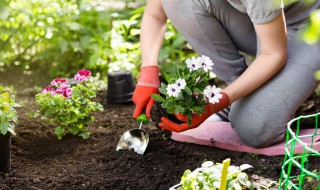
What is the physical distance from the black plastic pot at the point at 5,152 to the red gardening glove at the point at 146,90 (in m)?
0.59

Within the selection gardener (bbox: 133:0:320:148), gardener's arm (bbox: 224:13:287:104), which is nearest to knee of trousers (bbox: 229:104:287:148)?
gardener (bbox: 133:0:320:148)

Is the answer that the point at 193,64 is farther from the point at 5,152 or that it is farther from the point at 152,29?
the point at 5,152

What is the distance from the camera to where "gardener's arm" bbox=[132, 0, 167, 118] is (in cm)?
249

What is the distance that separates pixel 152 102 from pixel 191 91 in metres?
0.36

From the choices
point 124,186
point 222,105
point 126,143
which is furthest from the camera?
point 126,143

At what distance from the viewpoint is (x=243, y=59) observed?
2.75 m

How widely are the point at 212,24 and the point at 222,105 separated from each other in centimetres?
47

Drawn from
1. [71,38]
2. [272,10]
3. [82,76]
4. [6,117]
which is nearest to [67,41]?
[71,38]

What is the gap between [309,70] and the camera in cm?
248

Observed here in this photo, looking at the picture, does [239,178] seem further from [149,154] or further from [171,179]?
[149,154]

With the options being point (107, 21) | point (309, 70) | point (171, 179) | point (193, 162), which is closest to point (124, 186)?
point (171, 179)

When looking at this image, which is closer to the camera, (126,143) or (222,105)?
(222,105)

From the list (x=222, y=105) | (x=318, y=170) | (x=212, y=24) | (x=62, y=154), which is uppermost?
(x=212, y=24)

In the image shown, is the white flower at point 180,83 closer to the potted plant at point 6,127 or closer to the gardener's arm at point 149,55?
the gardener's arm at point 149,55
